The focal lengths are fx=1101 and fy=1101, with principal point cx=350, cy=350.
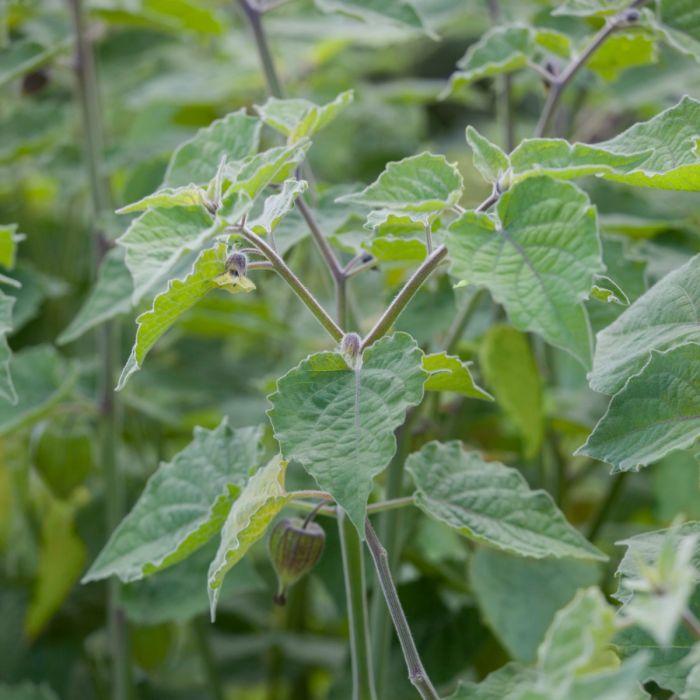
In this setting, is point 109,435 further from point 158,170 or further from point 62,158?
point 62,158

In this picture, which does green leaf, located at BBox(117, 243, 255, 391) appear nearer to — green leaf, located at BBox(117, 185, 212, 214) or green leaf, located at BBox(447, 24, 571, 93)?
green leaf, located at BBox(117, 185, 212, 214)

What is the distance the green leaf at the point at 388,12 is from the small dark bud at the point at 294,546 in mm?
395

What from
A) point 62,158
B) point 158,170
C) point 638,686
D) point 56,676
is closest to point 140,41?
point 62,158

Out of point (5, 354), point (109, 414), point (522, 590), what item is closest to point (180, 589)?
point (109, 414)

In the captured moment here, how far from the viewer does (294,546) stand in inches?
24.2

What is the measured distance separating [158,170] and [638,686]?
2.05ft

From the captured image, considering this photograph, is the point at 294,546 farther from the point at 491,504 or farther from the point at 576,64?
the point at 576,64

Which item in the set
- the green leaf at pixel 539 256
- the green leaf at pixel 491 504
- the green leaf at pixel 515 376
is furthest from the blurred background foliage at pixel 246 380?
the green leaf at pixel 539 256

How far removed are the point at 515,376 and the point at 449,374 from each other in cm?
30

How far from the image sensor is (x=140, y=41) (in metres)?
1.26

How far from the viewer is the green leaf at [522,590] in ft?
2.65

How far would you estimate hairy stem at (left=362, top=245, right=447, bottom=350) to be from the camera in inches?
19.5

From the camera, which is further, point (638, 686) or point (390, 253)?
point (390, 253)

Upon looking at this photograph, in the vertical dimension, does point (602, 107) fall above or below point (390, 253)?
below
